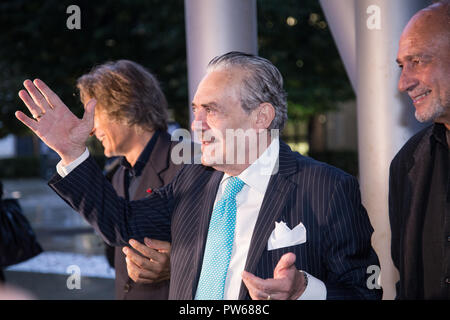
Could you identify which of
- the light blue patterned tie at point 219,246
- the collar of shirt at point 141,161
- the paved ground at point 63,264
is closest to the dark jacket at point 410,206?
the light blue patterned tie at point 219,246

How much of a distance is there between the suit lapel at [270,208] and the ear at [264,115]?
15 cm

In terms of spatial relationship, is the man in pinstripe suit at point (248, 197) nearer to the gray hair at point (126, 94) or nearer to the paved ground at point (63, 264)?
the gray hair at point (126, 94)

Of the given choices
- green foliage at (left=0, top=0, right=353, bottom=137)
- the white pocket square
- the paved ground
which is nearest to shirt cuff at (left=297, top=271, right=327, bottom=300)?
the white pocket square

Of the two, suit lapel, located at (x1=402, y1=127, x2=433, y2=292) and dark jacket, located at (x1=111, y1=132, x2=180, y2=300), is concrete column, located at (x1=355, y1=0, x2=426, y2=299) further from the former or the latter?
dark jacket, located at (x1=111, y1=132, x2=180, y2=300)

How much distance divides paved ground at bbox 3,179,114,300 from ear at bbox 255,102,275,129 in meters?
1.97

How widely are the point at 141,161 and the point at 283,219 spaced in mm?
1231

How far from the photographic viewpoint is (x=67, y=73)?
1158cm

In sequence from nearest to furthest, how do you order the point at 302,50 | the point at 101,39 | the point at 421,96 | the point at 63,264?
1. the point at 421,96
2. the point at 63,264
3. the point at 101,39
4. the point at 302,50

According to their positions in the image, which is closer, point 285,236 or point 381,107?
point 285,236

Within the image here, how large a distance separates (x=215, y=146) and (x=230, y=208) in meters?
0.23

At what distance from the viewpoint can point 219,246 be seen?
6.52 feet

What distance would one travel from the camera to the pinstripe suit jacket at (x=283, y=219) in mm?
1899

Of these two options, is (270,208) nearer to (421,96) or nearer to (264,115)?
(264,115)

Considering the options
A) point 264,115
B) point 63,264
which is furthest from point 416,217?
point 63,264
